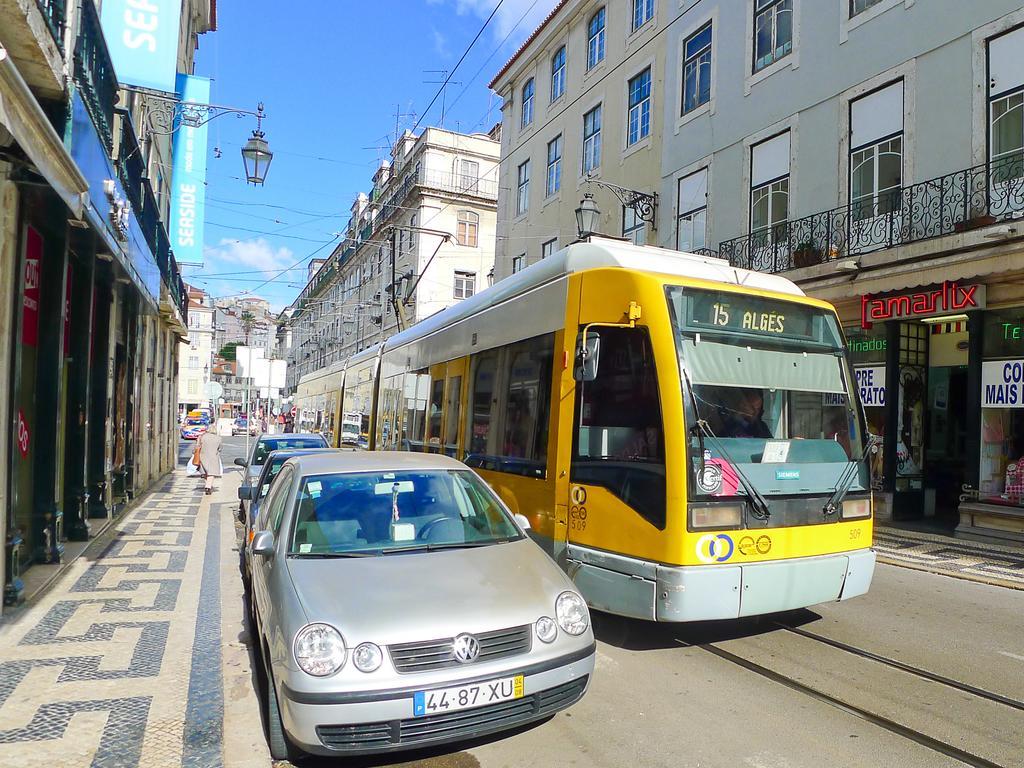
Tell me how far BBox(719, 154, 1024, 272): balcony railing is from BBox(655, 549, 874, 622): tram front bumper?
8274mm

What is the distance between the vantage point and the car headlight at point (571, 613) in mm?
3957

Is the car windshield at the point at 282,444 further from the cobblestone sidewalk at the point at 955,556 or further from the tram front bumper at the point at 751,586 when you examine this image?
the cobblestone sidewalk at the point at 955,556

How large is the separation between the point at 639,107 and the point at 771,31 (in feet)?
16.4

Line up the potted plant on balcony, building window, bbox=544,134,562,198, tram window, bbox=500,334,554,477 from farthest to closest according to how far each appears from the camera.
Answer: building window, bbox=544,134,562,198
the potted plant on balcony
tram window, bbox=500,334,554,477

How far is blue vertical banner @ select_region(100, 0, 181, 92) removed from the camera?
29.0 feet

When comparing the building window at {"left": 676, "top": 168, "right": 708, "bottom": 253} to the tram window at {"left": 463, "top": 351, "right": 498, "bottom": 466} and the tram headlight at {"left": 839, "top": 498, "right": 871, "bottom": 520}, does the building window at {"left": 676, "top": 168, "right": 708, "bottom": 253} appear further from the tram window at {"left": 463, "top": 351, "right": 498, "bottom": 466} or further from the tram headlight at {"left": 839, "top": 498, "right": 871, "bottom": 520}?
the tram headlight at {"left": 839, "top": 498, "right": 871, "bottom": 520}

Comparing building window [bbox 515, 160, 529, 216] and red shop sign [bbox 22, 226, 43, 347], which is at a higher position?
building window [bbox 515, 160, 529, 216]

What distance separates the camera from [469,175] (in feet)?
141

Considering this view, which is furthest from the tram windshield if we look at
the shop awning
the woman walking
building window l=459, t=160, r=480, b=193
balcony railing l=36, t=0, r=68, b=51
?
building window l=459, t=160, r=480, b=193

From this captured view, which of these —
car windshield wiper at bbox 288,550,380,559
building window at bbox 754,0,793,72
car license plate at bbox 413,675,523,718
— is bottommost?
car license plate at bbox 413,675,523,718

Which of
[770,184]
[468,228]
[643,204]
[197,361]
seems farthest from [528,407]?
[197,361]

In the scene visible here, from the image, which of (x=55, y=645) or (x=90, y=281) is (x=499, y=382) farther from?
(x=90, y=281)

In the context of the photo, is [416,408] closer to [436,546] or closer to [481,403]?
[481,403]

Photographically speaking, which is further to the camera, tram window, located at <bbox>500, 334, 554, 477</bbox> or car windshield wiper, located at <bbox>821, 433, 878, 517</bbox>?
tram window, located at <bbox>500, 334, 554, 477</bbox>
